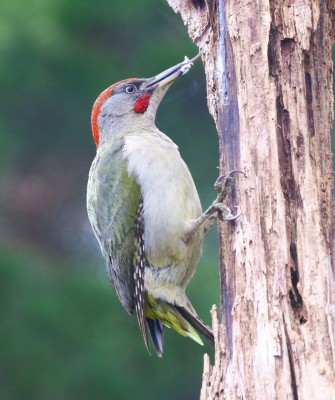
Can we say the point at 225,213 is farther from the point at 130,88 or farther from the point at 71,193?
the point at 71,193

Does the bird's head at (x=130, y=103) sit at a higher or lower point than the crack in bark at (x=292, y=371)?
higher

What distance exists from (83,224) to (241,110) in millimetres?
4919

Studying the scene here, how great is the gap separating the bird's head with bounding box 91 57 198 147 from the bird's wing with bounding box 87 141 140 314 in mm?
315

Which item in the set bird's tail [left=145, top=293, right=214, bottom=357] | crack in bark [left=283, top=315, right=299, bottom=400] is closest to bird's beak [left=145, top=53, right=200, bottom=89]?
bird's tail [left=145, top=293, right=214, bottom=357]

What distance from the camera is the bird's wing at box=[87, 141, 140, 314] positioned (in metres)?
5.22

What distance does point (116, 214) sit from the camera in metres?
5.27

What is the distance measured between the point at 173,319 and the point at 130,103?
4.27 ft

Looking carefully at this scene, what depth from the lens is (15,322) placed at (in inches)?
344

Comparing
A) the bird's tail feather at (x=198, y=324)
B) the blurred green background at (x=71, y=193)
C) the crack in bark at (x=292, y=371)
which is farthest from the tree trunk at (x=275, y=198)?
the blurred green background at (x=71, y=193)

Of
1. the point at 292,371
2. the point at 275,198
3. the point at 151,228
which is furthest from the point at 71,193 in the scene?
the point at 292,371

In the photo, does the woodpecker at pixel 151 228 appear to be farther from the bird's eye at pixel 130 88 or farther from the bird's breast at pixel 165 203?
the bird's eye at pixel 130 88

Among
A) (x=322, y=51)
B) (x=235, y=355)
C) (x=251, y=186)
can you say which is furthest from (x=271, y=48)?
(x=235, y=355)

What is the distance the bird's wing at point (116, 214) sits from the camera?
522 centimetres

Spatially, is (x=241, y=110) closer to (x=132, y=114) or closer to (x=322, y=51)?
(x=322, y=51)
